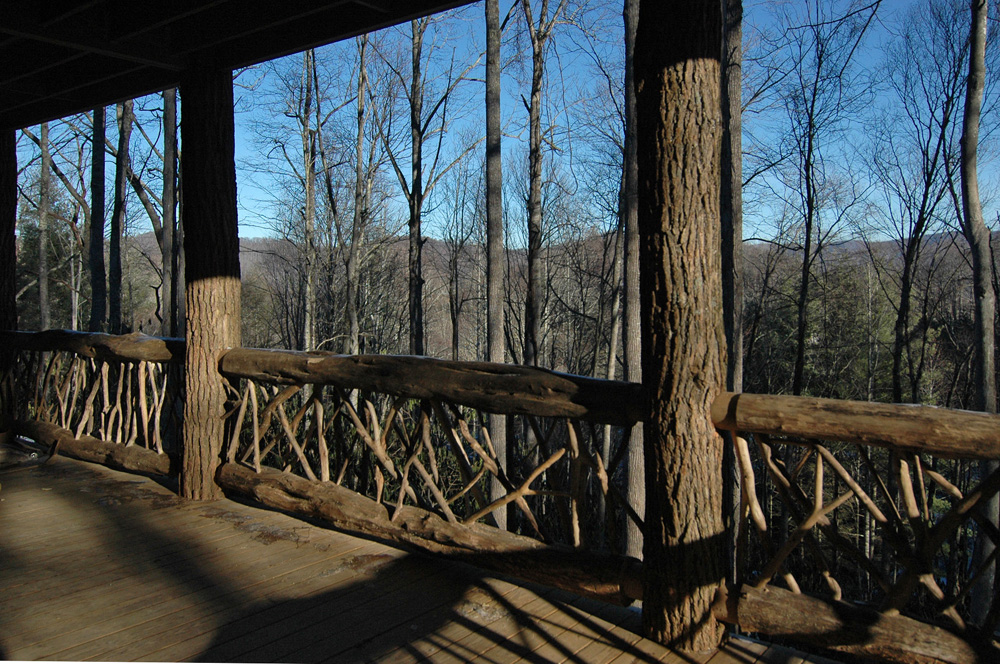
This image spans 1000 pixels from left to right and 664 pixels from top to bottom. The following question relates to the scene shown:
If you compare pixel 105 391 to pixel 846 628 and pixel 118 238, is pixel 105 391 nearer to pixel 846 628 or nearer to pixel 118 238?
pixel 846 628

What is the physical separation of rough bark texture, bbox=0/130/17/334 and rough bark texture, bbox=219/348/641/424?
3716 millimetres

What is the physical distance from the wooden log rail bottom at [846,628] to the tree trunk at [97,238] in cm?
1235

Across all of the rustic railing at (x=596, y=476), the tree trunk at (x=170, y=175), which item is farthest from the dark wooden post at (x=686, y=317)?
the tree trunk at (x=170, y=175)

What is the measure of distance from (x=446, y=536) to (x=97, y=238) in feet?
40.8

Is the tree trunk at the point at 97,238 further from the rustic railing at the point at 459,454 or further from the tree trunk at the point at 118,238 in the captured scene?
the rustic railing at the point at 459,454

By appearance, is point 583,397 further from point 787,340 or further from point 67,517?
point 787,340

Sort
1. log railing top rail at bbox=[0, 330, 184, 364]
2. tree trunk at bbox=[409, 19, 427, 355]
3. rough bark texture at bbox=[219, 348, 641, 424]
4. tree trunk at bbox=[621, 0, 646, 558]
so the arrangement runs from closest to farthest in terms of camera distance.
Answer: rough bark texture at bbox=[219, 348, 641, 424]
log railing top rail at bbox=[0, 330, 184, 364]
tree trunk at bbox=[621, 0, 646, 558]
tree trunk at bbox=[409, 19, 427, 355]

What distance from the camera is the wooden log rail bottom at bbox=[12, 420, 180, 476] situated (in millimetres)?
4441

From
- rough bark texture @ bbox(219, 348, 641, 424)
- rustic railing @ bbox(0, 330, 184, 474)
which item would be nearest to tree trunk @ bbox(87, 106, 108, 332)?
rustic railing @ bbox(0, 330, 184, 474)

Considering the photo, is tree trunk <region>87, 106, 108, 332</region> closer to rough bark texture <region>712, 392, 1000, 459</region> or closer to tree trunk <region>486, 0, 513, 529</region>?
tree trunk <region>486, 0, 513, 529</region>

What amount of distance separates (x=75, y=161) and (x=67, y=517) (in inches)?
855

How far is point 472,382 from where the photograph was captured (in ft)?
9.32

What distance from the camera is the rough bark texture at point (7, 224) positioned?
584 cm

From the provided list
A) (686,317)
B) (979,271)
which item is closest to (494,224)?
(979,271)
